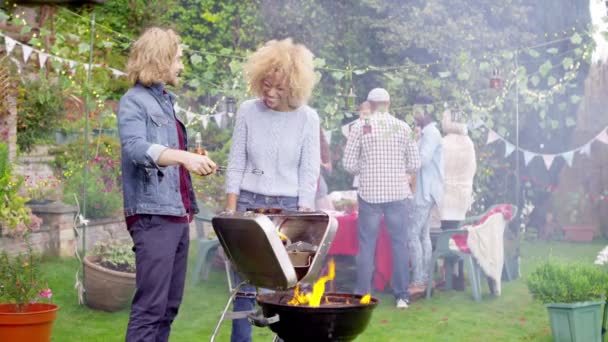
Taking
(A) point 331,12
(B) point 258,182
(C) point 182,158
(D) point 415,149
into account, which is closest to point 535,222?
(A) point 331,12

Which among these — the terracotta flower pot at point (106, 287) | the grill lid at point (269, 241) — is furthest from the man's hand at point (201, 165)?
the terracotta flower pot at point (106, 287)

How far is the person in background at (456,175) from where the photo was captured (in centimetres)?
733

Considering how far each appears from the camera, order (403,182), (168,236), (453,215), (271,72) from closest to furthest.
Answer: (168,236), (271,72), (403,182), (453,215)

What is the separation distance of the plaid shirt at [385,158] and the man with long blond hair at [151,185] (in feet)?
10.1

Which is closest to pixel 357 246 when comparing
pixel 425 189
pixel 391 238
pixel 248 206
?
pixel 391 238

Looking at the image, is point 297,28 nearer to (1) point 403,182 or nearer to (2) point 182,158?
(1) point 403,182

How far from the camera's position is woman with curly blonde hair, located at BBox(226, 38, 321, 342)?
3848 mm

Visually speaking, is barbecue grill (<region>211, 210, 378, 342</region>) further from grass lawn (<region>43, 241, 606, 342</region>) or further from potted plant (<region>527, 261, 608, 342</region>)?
grass lawn (<region>43, 241, 606, 342</region>)

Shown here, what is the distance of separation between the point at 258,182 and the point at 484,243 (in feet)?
11.1

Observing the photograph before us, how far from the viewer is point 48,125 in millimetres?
9969

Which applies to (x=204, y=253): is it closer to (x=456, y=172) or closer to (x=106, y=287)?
(x=106, y=287)

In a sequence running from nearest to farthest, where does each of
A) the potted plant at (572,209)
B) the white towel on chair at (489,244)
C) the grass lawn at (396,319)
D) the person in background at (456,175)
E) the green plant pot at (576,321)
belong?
the green plant pot at (576,321) < the grass lawn at (396,319) < the white towel on chair at (489,244) < the person in background at (456,175) < the potted plant at (572,209)

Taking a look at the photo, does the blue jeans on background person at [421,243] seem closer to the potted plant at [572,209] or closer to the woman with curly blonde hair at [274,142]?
the woman with curly blonde hair at [274,142]

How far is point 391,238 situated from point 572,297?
1851 millimetres
